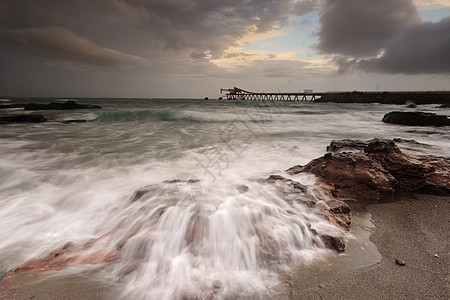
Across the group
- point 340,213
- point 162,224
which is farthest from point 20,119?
point 340,213

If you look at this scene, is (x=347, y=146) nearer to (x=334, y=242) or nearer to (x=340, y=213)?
(x=340, y=213)

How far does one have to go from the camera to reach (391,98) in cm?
5103

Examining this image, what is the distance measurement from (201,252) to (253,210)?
2.72ft

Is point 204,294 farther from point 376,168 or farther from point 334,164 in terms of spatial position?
point 376,168

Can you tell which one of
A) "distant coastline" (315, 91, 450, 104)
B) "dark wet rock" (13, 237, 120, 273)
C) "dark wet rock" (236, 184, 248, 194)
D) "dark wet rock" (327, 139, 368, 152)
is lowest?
"dark wet rock" (13, 237, 120, 273)

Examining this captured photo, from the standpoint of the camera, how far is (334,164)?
141 inches

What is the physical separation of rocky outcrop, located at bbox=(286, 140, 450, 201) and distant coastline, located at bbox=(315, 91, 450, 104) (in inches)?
2098

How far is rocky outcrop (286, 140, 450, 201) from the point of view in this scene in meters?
3.34

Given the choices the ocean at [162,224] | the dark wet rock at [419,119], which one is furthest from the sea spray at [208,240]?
the dark wet rock at [419,119]

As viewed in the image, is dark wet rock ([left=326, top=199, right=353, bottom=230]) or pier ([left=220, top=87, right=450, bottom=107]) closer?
dark wet rock ([left=326, top=199, right=353, bottom=230])

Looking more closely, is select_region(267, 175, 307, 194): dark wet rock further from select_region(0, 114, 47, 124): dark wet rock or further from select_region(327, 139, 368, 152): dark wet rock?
select_region(0, 114, 47, 124): dark wet rock

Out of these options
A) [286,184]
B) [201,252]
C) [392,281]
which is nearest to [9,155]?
[201,252]

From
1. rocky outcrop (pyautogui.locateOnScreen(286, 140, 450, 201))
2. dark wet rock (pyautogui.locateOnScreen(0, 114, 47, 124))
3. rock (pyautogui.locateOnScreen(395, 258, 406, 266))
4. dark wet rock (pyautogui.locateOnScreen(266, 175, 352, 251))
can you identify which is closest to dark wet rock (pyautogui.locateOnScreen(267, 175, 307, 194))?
dark wet rock (pyautogui.locateOnScreen(266, 175, 352, 251))

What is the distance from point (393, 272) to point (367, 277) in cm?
26
